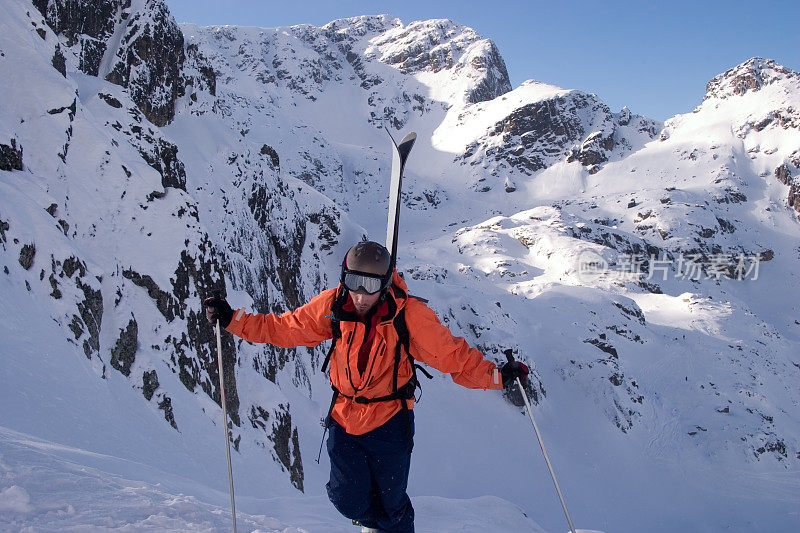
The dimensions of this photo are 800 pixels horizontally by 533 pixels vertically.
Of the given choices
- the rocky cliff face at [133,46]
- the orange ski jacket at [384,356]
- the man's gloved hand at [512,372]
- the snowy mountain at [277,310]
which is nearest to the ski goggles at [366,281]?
the orange ski jacket at [384,356]

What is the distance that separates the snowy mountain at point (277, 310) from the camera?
6352 millimetres

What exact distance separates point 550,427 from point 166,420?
879 inches

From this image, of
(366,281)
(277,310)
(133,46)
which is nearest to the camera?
(366,281)

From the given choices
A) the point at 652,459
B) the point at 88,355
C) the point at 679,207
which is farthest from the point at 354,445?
the point at 679,207

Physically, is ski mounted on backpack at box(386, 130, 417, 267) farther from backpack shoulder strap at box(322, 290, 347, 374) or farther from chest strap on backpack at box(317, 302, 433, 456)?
chest strap on backpack at box(317, 302, 433, 456)

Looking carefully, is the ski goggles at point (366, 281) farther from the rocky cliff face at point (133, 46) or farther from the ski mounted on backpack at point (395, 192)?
the rocky cliff face at point (133, 46)

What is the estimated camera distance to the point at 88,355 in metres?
7.83

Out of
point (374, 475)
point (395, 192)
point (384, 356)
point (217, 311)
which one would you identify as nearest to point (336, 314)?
point (384, 356)

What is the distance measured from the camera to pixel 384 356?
3865 mm

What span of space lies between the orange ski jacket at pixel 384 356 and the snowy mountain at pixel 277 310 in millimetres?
1333

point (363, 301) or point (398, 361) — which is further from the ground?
point (363, 301)

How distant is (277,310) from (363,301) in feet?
60.0

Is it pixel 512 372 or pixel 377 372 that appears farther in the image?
pixel 512 372

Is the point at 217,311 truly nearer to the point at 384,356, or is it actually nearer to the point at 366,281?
the point at 366,281
